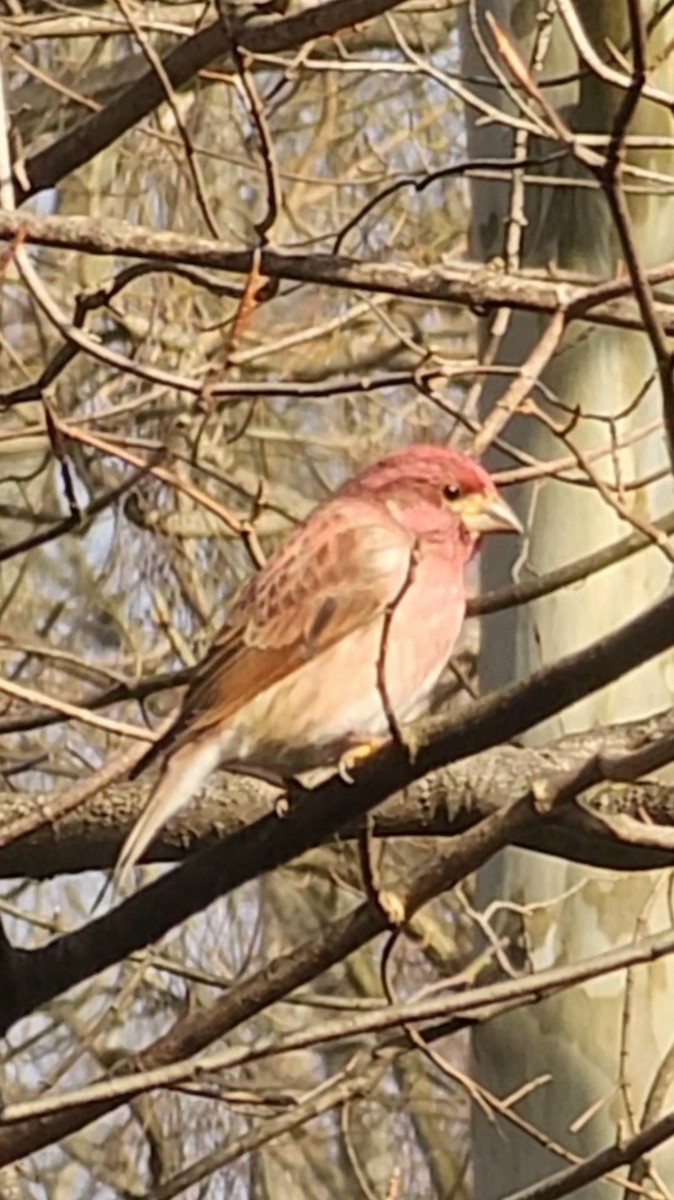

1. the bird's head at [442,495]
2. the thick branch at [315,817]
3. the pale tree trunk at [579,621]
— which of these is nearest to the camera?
the thick branch at [315,817]

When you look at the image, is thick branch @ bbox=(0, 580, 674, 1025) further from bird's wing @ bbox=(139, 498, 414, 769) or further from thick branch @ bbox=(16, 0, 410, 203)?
thick branch @ bbox=(16, 0, 410, 203)

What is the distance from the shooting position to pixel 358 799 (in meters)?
3.15

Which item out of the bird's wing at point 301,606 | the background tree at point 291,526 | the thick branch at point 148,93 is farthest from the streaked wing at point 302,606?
the thick branch at point 148,93

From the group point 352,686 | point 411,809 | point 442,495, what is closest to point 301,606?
point 352,686

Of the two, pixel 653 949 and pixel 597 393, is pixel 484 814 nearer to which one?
pixel 653 949

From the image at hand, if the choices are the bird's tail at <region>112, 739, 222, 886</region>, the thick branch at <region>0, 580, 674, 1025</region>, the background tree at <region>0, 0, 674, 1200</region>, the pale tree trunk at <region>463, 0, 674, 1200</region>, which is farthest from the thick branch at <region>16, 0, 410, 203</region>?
the thick branch at <region>0, 580, 674, 1025</region>

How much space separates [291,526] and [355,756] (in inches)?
196

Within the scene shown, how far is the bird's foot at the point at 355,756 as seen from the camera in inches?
131

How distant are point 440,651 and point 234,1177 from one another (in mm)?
5593

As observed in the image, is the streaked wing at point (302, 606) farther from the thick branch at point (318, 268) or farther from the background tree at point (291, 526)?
the thick branch at point (318, 268)

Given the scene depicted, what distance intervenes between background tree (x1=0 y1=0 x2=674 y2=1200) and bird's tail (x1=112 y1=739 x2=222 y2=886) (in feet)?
0.44

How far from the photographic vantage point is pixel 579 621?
5.07 metres

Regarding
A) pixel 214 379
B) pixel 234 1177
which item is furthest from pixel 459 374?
pixel 234 1177

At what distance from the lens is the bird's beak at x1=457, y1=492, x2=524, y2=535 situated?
4340mm
